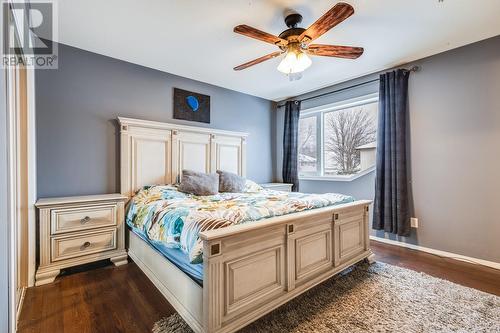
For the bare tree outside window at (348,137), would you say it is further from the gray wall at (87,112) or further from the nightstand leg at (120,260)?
the nightstand leg at (120,260)

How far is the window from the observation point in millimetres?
3496

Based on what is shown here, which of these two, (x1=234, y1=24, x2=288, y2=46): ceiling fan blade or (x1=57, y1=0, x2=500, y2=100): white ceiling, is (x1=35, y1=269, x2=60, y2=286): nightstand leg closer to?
(x1=57, y1=0, x2=500, y2=100): white ceiling

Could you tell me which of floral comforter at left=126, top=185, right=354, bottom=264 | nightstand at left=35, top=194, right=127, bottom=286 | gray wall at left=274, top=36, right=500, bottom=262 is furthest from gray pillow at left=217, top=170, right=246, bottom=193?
gray wall at left=274, top=36, right=500, bottom=262

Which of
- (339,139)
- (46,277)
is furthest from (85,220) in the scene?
(339,139)

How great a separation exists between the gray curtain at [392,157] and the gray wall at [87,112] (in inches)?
112

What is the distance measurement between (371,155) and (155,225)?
3041 mm

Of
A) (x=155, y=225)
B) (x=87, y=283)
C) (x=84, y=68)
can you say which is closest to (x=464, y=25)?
(x=155, y=225)

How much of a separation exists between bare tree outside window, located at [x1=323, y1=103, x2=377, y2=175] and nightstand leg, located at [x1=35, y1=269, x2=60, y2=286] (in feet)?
12.3

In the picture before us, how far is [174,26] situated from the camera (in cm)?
223

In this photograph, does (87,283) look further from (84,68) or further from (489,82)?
(489,82)

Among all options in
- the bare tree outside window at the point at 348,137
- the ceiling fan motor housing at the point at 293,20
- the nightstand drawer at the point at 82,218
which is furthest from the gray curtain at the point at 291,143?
the nightstand drawer at the point at 82,218

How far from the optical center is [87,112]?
2670 millimetres

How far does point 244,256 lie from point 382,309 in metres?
1.12

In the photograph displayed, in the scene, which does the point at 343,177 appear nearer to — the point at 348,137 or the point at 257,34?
the point at 348,137
